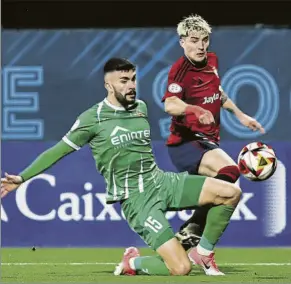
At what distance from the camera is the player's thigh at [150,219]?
9102mm

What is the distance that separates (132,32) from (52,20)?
1787mm

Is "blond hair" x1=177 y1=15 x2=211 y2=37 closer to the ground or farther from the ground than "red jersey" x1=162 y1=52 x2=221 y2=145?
farther from the ground

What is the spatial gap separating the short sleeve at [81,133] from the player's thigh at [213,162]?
1107mm

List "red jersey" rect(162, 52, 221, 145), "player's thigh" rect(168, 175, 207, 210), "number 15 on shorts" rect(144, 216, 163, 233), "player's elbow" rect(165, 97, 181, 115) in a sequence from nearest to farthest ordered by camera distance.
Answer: "number 15 on shorts" rect(144, 216, 163, 233) < "player's thigh" rect(168, 175, 207, 210) < "player's elbow" rect(165, 97, 181, 115) < "red jersey" rect(162, 52, 221, 145)

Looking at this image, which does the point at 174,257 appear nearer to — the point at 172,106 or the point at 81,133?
the point at 81,133

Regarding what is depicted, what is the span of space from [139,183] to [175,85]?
3.62 ft

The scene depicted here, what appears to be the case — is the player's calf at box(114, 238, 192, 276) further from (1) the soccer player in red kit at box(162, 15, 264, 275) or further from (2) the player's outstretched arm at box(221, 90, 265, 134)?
(2) the player's outstretched arm at box(221, 90, 265, 134)

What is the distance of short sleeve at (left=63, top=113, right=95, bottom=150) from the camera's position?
914 centimetres

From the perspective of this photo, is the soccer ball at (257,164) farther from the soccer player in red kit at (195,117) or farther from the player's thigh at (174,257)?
the player's thigh at (174,257)

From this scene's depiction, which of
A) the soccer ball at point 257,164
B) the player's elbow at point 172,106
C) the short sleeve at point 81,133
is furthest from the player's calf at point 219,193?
the short sleeve at point 81,133

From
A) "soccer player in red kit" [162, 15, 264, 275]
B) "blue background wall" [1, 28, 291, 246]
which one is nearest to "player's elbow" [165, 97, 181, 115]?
"soccer player in red kit" [162, 15, 264, 275]

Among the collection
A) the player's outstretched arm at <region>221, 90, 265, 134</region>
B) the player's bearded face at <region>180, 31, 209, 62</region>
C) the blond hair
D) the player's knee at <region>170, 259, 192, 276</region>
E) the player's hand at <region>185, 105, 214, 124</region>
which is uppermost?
the blond hair

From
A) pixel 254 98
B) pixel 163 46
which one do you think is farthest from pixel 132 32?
pixel 254 98

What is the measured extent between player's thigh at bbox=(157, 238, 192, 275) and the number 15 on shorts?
0.12 meters
